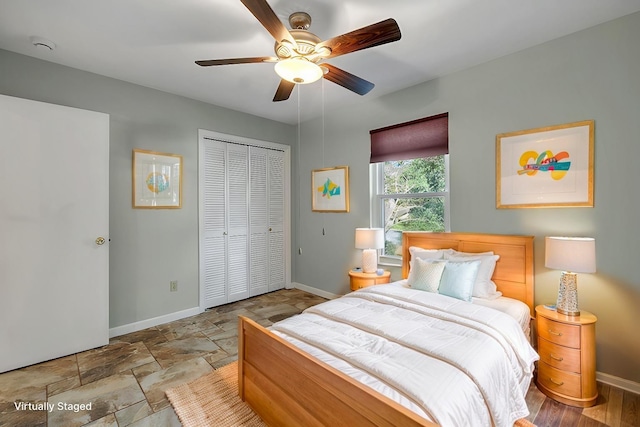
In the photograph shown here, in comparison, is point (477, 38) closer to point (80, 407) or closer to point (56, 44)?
point (56, 44)

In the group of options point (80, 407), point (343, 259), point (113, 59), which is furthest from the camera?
point (343, 259)

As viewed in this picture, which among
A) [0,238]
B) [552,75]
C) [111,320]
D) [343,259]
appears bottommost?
Result: [111,320]

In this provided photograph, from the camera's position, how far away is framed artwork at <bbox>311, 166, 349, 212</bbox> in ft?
13.1

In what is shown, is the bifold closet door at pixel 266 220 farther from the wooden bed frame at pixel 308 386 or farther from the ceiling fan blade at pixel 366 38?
the ceiling fan blade at pixel 366 38

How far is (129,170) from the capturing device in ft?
10.3

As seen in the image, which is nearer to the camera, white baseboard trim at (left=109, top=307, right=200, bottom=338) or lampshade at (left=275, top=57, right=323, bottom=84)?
lampshade at (left=275, top=57, right=323, bottom=84)

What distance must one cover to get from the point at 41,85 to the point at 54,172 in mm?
856

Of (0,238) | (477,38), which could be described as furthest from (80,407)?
(477,38)

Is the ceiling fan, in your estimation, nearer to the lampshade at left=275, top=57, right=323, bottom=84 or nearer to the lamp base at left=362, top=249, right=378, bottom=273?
the lampshade at left=275, top=57, right=323, bottom=84

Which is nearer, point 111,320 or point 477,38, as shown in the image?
point 477,38

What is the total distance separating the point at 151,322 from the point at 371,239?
2695 millimetres

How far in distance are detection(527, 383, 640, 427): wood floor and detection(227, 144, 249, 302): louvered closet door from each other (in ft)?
11.2

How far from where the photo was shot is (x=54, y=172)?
2.56 meters

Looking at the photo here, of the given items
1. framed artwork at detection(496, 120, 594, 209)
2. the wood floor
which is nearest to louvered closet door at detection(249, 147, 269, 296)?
framed artwork at detection(496, 120, 594, 209)
